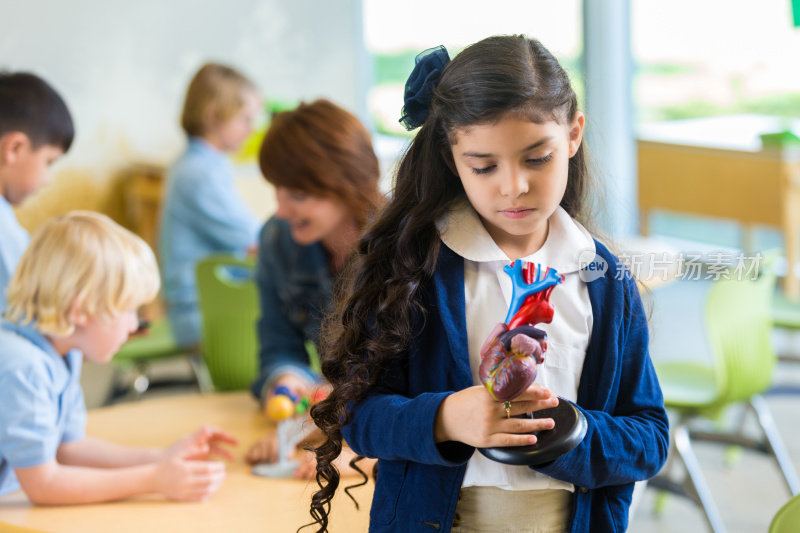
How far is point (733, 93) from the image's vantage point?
620 cm

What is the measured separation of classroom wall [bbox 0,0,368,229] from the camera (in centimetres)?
475

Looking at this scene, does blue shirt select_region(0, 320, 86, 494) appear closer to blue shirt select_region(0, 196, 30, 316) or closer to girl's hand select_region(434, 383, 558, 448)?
blue shirt select_region(0, 196, 30, 316)

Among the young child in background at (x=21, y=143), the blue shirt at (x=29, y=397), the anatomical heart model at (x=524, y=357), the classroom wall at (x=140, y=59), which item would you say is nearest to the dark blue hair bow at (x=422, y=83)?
the anatomical heart model at (x=524, y=357)

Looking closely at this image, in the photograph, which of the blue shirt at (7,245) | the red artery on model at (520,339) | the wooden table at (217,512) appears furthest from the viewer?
the blue shirt at (7,245)

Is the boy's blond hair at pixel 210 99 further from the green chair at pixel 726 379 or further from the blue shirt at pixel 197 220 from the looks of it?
the green chair at pixel 726 379

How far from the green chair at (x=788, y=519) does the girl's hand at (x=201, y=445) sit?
36.4 inches

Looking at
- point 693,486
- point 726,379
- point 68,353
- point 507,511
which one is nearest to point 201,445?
point 68,353

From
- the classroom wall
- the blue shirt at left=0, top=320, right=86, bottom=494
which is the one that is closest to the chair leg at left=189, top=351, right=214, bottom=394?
the classroom wall

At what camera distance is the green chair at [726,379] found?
7.93 ft

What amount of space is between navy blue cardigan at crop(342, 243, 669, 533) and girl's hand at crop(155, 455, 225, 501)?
481 mm

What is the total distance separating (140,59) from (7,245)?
3.13 m

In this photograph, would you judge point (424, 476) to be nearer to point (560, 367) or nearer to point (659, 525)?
point (560, 367)

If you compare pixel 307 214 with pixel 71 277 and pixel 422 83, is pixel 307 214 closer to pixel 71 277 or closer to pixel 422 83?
pixel 71 277

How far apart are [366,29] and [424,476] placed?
212 inches
